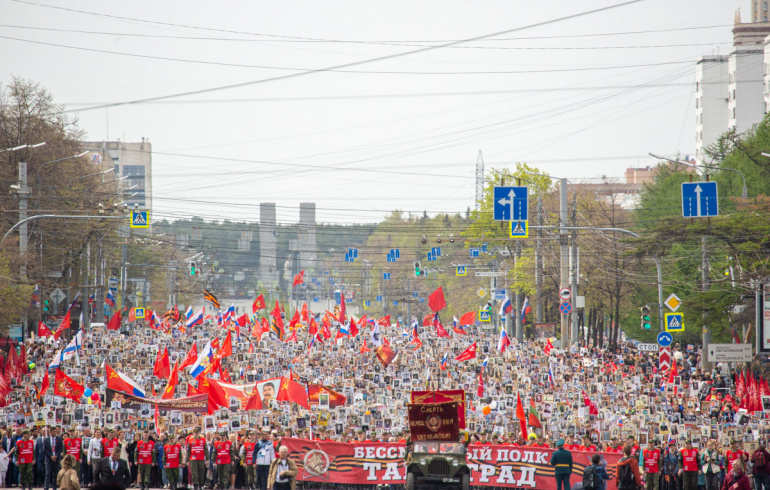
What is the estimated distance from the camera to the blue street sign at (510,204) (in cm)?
2722

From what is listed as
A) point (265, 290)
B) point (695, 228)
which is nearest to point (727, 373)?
point (695, 228)

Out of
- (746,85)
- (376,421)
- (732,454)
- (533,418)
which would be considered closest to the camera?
(732,454)

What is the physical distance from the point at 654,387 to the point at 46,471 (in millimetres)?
18465

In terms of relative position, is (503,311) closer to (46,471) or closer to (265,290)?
(46,471)

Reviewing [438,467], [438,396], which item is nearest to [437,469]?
[438,467]

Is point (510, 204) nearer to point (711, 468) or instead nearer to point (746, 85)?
point (711, 468)

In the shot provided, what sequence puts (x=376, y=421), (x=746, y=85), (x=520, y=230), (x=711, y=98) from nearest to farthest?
(x=376, y=421), (x=520, y=230), (x=746, y=85), (x=711, y=98)

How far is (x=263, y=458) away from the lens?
20.6 m

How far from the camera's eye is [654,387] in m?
30.4

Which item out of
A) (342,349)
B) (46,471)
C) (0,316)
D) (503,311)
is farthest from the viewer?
(503,311)

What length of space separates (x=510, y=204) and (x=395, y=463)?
9.45 meters

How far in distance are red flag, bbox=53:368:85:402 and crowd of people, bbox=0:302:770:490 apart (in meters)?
0.37

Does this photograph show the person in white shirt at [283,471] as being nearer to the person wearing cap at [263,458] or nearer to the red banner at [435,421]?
the red banner at [435,421]

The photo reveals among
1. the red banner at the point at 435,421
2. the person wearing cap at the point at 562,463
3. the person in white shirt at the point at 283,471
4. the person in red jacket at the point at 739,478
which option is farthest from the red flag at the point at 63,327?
the person in red jacket at the point at 739,478
